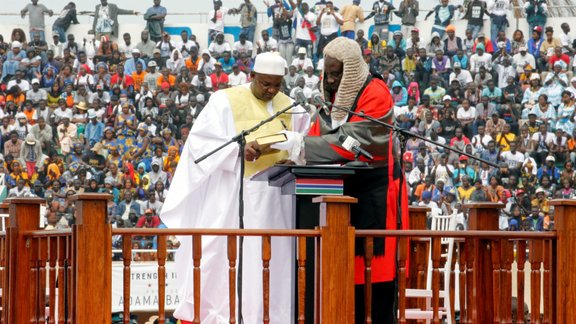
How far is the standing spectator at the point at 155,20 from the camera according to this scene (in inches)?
1029

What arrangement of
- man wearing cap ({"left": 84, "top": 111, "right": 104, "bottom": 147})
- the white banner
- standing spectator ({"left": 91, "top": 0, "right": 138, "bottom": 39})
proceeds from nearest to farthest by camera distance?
Answer: 1. the white banner
2. man wearing cap ({"left": 84, "top": 111, "right": 104, "bottom": 147})
3. standing spectator ({"left": 91, "top": 0, "right": 138, "bottom": 39})

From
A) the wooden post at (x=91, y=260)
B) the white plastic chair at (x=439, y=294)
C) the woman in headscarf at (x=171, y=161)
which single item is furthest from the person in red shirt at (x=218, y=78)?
the wooden post at (x=91, y=260)

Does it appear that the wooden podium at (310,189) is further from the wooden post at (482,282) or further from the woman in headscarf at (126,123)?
the woman in headscarf at (126,123)

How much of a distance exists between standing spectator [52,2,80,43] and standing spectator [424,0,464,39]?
25.2ft

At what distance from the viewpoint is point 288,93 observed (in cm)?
2389

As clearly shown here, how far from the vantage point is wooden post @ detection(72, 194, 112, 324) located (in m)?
6.44

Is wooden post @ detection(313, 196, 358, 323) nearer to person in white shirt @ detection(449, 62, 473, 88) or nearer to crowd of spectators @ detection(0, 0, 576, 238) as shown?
crowd of spectators @ detection(0, 0, 576, 238)

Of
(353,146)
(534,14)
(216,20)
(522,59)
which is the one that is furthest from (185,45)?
(353,146)

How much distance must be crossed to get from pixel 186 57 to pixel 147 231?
18.8m

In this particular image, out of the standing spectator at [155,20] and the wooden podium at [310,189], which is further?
the standing spectator at [155,20]

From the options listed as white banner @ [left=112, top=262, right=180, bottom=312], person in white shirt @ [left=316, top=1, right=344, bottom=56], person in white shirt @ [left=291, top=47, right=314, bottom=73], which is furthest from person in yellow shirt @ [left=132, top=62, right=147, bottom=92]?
white banner @ [left=112, top=262, right=180, bottom=312]

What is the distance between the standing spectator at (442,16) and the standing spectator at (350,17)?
1579 mm

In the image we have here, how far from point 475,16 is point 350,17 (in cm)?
261

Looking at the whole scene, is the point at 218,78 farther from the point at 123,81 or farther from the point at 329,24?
the point at 329,24
